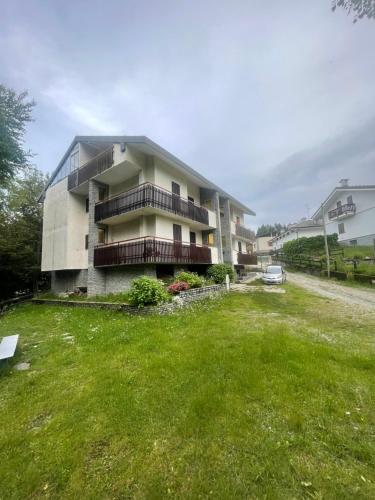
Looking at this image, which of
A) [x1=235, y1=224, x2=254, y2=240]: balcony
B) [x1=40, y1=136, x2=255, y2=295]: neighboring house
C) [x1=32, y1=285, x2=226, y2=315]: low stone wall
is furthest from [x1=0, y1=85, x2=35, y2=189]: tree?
[x1=235, y1=224, x2=254, y2=240]: balcony

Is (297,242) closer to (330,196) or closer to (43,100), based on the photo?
(330,196)

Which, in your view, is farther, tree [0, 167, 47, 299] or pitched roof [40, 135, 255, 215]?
tree [0, 167, 47, 299]

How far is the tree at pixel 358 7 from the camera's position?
341 centimetres

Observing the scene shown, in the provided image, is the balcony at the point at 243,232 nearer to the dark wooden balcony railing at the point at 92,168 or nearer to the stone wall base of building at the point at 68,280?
the dark wooden balcony railing at the point at 92,168

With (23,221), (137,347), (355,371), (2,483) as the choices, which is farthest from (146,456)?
(23,221)

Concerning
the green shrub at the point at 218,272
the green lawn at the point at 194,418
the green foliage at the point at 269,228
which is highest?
the green foliage at the point at 269,228

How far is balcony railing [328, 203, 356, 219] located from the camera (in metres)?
30.3

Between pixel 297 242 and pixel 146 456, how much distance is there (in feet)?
123

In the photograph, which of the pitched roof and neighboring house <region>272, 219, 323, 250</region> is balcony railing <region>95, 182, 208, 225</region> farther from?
neighboring house <region>272, 219, 323, 250</region>

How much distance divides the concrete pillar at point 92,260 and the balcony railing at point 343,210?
3287 cm

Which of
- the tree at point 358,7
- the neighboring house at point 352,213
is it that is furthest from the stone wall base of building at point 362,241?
the tree at point 358,7

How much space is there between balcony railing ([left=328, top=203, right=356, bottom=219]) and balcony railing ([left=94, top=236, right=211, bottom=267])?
26.7m

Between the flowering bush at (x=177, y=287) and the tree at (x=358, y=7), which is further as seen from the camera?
the flowering bush at (x=177, y=287)

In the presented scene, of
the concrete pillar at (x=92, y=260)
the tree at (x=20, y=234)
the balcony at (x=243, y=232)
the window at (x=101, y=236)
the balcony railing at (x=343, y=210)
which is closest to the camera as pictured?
the concrete pillar at (x=92, y=260)
